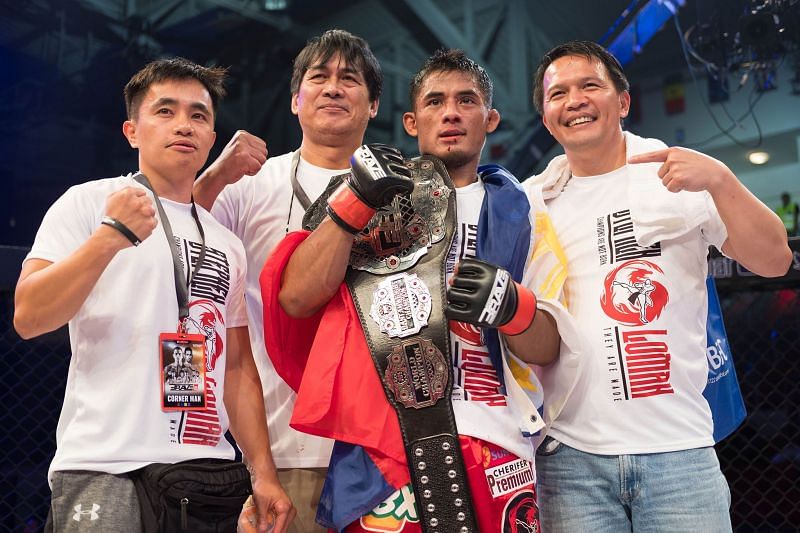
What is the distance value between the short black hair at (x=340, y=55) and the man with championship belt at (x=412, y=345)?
0.45 meters

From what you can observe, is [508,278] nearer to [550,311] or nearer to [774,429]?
[550,311]

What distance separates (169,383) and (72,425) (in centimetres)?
17

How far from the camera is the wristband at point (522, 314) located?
1.34 meters

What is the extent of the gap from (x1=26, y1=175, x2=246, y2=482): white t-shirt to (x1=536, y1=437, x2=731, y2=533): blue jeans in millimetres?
696

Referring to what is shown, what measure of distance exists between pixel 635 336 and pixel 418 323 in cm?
51

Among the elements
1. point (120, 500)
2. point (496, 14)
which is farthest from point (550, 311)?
point (496, 14)

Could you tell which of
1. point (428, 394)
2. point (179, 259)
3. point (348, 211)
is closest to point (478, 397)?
point (428, 394)

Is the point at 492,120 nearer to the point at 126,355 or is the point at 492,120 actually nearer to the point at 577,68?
A: the point at 577,68

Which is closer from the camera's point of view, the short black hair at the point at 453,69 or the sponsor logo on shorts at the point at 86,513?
the sponsor logo on shorts at the point at 86,513

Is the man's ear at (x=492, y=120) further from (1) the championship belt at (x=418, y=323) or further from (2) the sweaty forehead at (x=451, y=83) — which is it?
(1) the championship belt at (x=418, y=323)

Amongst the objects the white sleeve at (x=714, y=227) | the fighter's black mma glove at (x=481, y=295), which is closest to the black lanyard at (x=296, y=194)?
the fighter's black mma glove at (x=481, y=295)

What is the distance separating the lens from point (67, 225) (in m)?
1.39

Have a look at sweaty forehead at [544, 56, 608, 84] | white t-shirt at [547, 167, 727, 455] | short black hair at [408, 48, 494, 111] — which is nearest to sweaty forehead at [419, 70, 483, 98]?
short black hair at [408, 48, 494, 111]

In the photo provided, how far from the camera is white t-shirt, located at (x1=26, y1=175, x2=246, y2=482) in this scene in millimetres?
1295
